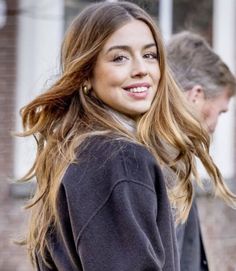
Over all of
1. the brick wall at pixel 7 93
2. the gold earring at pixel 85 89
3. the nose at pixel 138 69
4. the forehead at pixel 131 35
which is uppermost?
the forehead at pixel 131 35

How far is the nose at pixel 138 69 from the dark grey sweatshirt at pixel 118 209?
229 mm

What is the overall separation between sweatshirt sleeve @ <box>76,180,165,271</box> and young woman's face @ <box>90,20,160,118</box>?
296 mm

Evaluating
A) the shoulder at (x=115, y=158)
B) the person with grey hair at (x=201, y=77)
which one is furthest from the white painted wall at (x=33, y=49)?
the shoulder at (x=115, y=158)

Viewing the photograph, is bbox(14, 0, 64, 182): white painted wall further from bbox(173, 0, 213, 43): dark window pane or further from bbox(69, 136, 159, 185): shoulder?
bbox(69, 136, 159, 185): shoulder

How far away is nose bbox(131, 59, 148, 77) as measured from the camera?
2625 mm

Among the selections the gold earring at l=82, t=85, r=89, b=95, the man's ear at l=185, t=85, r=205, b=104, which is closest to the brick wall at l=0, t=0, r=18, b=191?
the man's ear at l=185, t=85, r=205, b=104

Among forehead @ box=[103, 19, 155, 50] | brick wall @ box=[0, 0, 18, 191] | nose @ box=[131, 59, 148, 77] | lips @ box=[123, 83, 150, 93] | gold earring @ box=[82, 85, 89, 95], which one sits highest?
forehead @ box=[103, 19, 155, 50]

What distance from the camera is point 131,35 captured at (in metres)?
2.65

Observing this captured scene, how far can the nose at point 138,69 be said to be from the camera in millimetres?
2625

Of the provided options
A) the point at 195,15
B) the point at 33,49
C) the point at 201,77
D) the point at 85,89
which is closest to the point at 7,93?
the point at 33,49

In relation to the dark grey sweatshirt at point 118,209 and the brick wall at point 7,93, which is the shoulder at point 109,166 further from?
the brick wall at point 7,93

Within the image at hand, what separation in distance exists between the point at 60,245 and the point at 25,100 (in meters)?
3.97

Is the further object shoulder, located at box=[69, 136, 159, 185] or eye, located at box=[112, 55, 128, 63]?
eye, located at box=[112, 55, 128, 63]

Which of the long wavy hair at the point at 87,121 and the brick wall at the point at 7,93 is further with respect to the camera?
the brick wall at the point at 7,93
